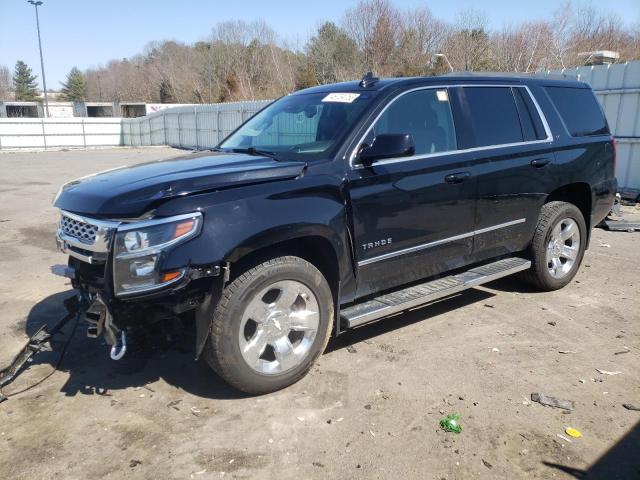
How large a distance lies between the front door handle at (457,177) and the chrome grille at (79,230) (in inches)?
103

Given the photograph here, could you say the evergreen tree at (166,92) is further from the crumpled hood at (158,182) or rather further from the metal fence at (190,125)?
the crumpled hood at (158,182)

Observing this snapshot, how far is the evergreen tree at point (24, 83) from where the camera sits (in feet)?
334

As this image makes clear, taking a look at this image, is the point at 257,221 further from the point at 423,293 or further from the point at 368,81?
the point at 368,81

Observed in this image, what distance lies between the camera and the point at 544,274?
217 inches

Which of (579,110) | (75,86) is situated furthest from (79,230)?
(75,86)

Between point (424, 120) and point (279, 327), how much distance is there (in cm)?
204

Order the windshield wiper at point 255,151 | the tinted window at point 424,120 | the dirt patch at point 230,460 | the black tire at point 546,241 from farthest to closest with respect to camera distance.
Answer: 1. the black tire at point 546,241
2. the tinted window at point 424,120
3. the windshield wiper at point 255,151
4. the dirt patch at point 230,460

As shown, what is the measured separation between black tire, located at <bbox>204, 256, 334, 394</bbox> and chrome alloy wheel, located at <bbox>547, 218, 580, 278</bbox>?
9.30ft

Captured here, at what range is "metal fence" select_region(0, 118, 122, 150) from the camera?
3556 cm

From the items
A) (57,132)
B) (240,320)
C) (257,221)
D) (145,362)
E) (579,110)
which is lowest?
(145,362)

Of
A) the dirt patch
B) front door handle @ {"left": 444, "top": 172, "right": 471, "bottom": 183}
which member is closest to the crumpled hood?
front door handle @ {"left": 444, "top": 172, "right": 471, "bottom": 183}

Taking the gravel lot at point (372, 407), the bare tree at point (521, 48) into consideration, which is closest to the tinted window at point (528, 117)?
the gravel lot at point (372, 407)

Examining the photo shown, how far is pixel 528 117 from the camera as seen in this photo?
17.0 feet

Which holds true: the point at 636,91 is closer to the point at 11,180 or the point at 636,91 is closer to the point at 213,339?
the point at 213,339
